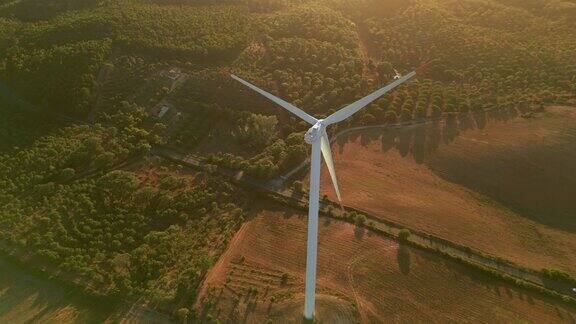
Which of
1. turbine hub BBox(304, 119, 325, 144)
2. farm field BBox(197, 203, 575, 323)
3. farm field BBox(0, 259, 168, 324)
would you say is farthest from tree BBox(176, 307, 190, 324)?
turbine hub BBox(304, 119, 325, 144)

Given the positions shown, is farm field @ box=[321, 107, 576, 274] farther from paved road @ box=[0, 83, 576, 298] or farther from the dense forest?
the dense forest

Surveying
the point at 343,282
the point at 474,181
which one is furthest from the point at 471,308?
the point at 474,181

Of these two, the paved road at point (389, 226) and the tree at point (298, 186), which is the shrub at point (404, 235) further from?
the tree at point (298, 186)

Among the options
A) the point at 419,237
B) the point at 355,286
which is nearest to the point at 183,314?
the point at 355,286

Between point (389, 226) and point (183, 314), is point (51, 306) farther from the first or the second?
point (389, 226)

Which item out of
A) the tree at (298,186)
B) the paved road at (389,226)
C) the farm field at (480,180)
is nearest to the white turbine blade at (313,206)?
the paved road at (389,226)
